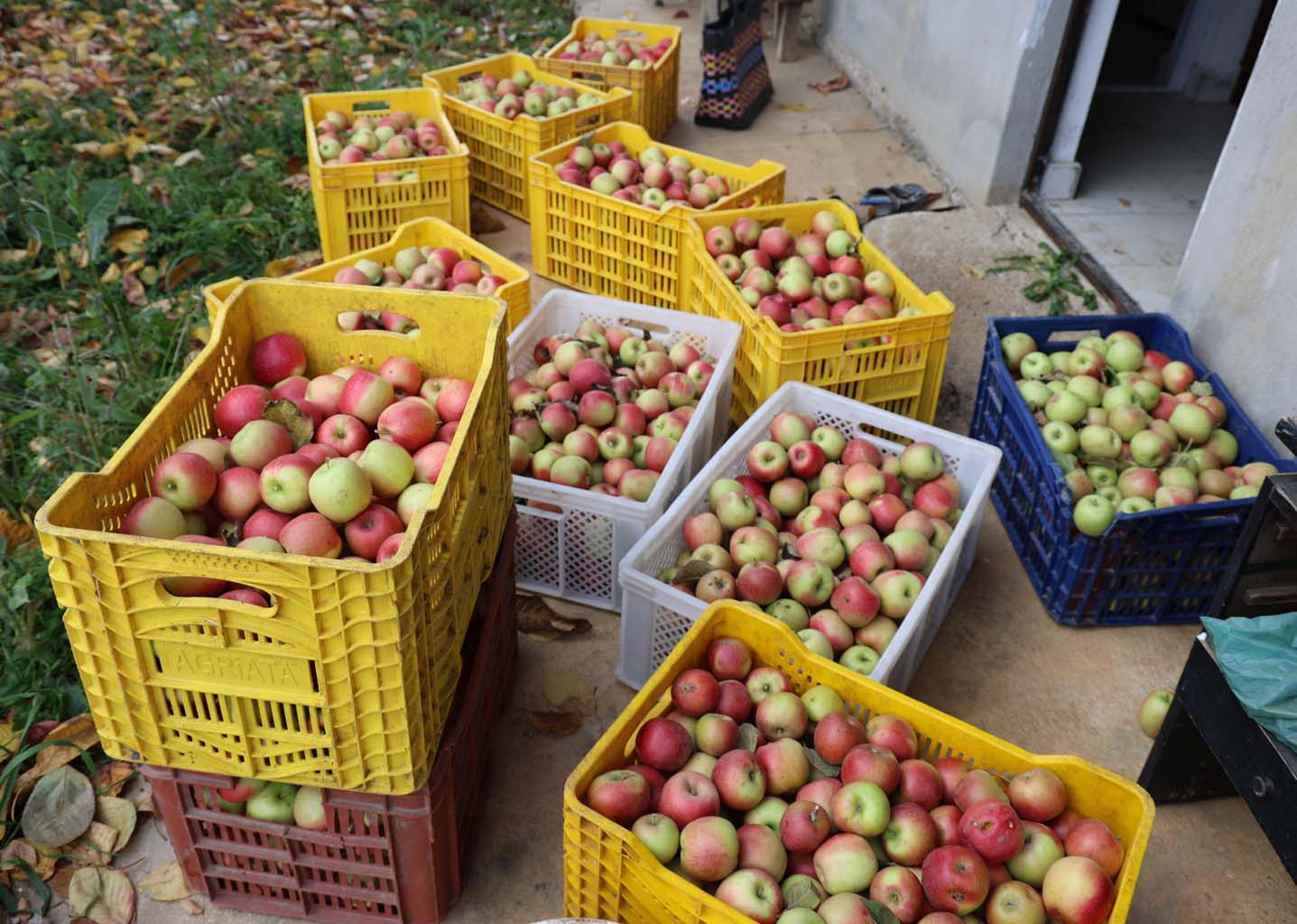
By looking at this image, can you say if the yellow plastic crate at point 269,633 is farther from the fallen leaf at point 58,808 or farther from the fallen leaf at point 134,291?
the fallen leaf at point 134,291

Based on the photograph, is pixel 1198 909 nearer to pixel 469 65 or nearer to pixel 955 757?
pixel 955 757

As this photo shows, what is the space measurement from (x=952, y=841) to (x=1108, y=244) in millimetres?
3954

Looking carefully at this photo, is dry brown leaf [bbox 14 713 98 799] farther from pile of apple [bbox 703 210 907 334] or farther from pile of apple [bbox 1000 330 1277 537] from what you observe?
pile of apple [bbox 1000 330 1277 537]

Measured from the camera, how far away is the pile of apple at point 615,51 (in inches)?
249

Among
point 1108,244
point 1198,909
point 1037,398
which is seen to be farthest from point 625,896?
point 1108,244

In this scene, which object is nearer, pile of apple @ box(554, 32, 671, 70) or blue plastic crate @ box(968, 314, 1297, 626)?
blue plastic crate @ box(968, 314, 1297, 626)

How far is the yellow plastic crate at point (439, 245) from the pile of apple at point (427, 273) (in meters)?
0.02

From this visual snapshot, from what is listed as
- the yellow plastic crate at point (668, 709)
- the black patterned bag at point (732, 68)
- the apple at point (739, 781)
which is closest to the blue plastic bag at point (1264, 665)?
the yellow plastic crate at point (668, 709)

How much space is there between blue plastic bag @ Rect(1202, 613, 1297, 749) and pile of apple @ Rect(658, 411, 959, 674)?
0.77 m

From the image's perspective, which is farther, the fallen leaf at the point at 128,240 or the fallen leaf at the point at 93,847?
the fallen leaf at the point at 128,240

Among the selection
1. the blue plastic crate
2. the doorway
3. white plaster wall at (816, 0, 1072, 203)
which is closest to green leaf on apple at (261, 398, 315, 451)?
the blue plastic crate

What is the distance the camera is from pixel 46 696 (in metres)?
2.99

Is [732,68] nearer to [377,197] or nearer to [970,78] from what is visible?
[970,78]

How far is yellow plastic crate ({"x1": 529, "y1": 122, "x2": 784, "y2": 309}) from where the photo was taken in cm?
447
